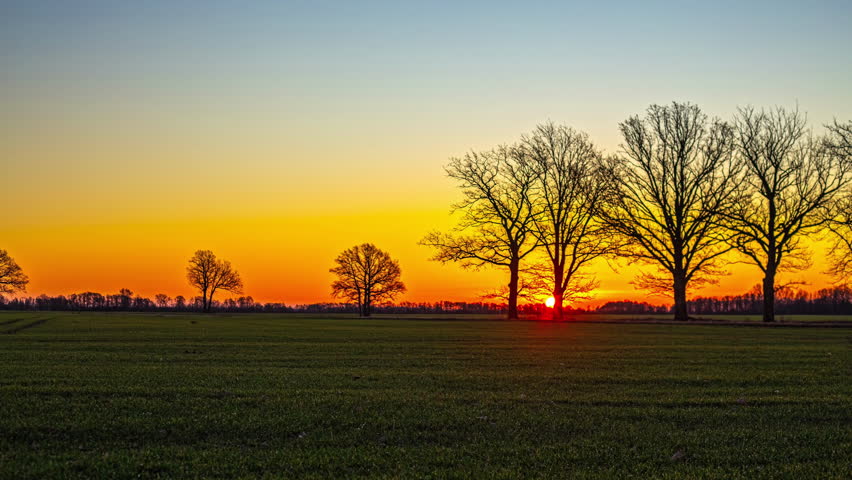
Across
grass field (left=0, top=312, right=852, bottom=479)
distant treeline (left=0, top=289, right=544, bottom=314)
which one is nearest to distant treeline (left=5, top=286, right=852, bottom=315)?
distant treeline (left=0, top=289, right=544, bottom=314)

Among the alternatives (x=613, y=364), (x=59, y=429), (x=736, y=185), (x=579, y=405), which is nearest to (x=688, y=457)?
(x=579, y=405)

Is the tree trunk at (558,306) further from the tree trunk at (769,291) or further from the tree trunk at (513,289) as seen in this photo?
the tree trunk at (769,291)

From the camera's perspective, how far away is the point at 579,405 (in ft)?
39.6

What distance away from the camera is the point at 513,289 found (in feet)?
190

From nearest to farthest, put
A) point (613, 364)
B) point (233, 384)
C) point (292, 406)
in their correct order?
point (292, 406) → point (233, 384) → point (613, 364)

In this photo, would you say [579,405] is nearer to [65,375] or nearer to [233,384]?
[233,384]

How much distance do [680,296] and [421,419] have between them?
153ft

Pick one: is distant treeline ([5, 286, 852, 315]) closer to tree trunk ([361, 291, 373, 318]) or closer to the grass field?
tree trunk ([361, 291, 373, 318])

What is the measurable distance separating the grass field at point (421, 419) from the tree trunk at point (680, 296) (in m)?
34.0

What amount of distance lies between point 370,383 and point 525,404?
3916 millimetres

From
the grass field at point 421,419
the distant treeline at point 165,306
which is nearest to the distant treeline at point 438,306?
the distant treeline at point 165,306

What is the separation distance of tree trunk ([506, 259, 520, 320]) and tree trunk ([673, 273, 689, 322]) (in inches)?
520

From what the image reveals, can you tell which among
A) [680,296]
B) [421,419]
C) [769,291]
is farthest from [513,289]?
[421,419]

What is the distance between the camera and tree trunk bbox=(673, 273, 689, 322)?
51969mm
